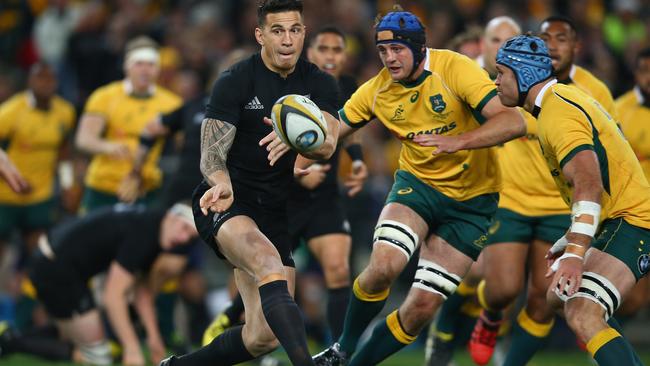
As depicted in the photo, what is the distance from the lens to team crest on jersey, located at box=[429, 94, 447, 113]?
24.8 ft

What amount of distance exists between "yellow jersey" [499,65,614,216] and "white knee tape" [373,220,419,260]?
1.60m

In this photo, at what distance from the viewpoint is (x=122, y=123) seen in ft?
40.1

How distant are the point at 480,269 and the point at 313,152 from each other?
10.3 feet

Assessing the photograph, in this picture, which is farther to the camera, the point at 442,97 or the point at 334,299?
the point at 334,299

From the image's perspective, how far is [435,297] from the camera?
7531 millimetres

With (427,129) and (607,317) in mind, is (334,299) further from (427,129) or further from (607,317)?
(607,317)

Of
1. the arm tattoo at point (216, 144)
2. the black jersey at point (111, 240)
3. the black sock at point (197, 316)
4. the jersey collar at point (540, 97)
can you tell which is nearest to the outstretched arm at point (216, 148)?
the arm tattoo at point (216, 144)

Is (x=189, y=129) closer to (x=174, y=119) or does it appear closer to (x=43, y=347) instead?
(x=174, y=119)

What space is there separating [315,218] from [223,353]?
2431 millimetres

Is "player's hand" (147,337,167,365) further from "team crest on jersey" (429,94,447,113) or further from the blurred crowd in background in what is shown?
the blurred crowd in background

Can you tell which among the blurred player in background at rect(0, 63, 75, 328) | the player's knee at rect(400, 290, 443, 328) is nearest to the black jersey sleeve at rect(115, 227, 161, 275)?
the blurred player in background at rect(0, 63, 75, 328)

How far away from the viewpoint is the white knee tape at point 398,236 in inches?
293

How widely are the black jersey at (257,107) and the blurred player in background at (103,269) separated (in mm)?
3029

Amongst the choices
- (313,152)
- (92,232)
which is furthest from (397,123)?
(92,232)
